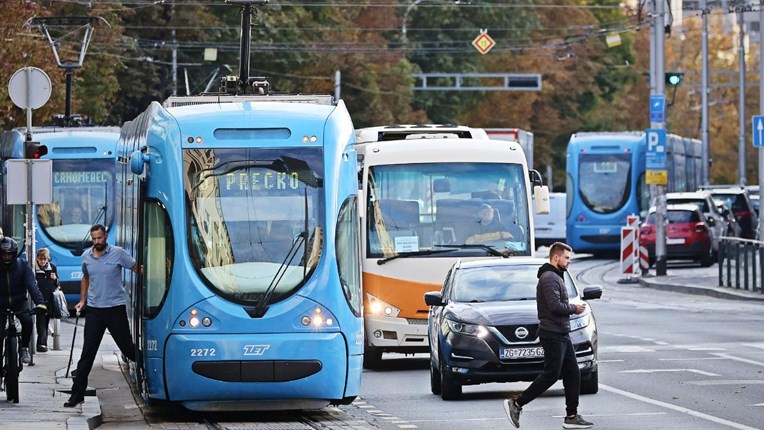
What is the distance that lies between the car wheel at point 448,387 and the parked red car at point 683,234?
98.0 ft

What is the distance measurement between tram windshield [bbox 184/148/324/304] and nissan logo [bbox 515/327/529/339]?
2.59 meters

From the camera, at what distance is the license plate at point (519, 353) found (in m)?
19.0

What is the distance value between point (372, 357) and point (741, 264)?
1784 cm

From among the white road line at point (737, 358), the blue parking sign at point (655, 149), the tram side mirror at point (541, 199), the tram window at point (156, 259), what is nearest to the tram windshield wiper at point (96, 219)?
the tram side mirror at point (541, 199)

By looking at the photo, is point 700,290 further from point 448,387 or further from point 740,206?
point 448,387

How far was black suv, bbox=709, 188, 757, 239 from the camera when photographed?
192 feet

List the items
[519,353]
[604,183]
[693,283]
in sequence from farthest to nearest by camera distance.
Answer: [604,183], [693,283], [519,353]

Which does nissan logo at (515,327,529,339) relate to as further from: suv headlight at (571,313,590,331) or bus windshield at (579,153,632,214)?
bus windshield at (579,153,632,214)

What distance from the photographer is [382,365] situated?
25.0 meters

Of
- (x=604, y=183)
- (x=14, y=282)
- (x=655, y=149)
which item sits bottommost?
(x=14, y=282)

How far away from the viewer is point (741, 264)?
1597 inches

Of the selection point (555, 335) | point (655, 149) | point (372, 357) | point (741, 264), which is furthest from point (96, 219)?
point (555, 335)

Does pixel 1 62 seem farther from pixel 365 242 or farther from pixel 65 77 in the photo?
pixel 365 242

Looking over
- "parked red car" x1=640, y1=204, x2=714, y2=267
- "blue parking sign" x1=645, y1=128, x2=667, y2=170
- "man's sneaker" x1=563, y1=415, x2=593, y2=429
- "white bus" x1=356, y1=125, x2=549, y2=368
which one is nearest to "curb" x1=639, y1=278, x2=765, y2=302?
"blue parking sign" x1=645, y1=128, x2=667, y2=170
